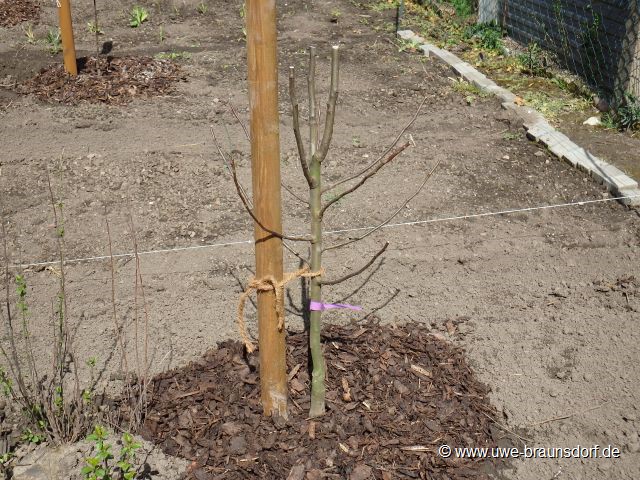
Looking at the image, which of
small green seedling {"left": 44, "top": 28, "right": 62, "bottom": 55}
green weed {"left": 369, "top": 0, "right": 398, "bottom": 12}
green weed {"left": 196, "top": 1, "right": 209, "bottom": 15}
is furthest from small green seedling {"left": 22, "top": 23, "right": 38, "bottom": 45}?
green weed {"left": 369, "top": 0, "right": 398, "bottom": 12}

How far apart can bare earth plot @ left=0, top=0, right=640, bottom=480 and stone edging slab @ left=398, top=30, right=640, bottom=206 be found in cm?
13

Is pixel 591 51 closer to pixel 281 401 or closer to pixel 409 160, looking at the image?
pixel 409 160

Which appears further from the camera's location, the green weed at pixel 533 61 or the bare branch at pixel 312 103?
the green weed at pixel 533 61

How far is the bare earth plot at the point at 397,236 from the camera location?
3.48 meters

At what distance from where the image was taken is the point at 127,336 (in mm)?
3615

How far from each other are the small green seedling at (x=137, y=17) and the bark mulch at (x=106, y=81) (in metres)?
1.67

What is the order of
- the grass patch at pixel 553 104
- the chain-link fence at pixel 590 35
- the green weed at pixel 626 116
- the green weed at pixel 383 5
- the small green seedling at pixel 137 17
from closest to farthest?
the green weed at pixel 626 116, the chain-link fence at pixel 590 35, the grass patch at pixel 553 104, the small green seedling at pixel 137 17, the green weed at pixel 383 5

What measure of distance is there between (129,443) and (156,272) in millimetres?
1794

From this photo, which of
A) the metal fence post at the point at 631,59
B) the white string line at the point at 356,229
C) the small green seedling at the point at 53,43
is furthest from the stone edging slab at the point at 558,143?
the small green seedling at the point at 53,43

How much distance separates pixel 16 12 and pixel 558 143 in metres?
7.11

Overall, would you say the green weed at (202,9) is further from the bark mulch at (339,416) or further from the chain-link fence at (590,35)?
the bark mulch at (339,416)

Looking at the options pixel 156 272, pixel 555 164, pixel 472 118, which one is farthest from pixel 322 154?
pixel 472 118

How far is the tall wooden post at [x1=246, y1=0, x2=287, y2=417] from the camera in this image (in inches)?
91.7

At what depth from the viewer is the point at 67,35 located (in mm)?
6648
